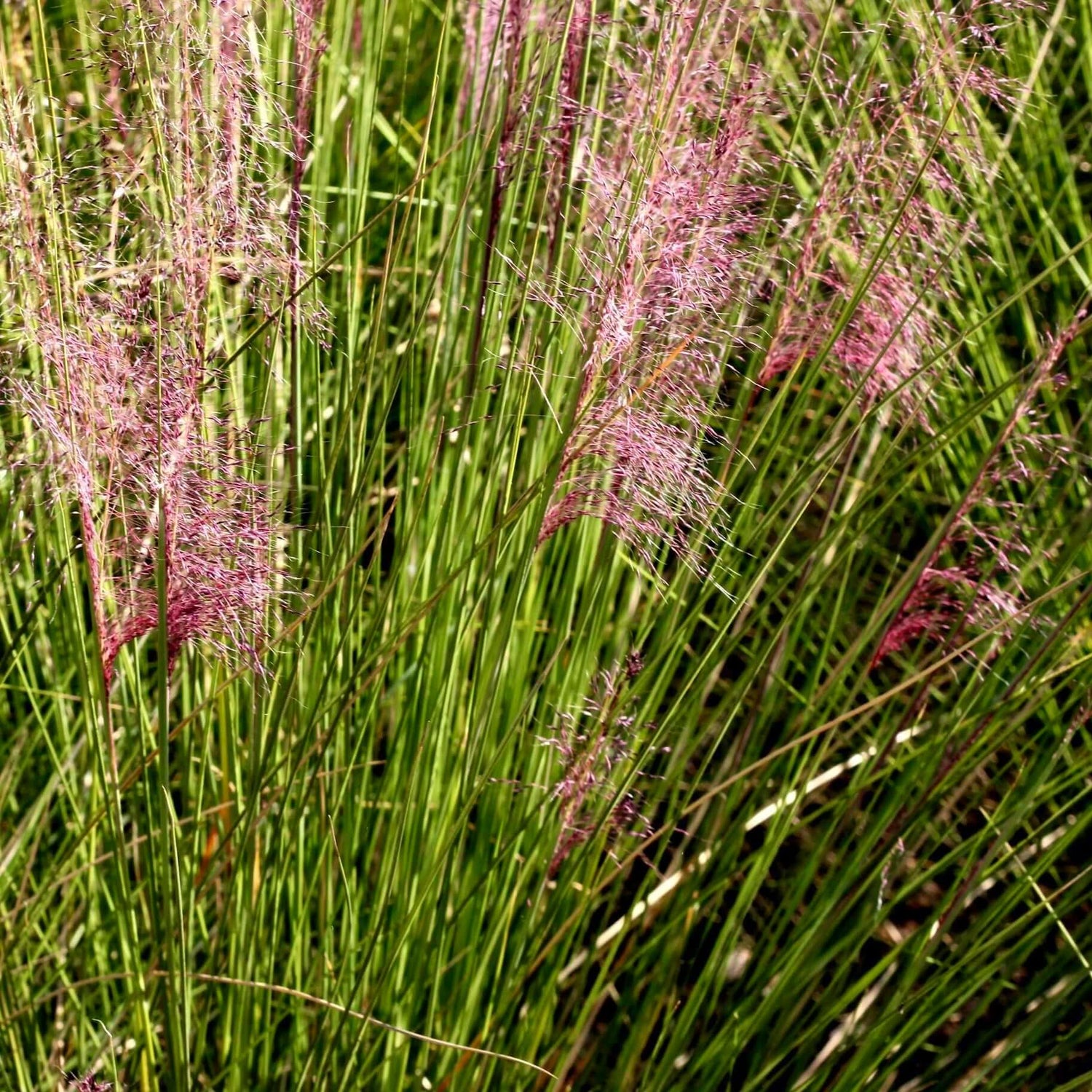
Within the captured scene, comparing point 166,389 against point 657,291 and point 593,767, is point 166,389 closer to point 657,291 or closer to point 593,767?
point 657,291

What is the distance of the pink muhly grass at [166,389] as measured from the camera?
2.33 feet

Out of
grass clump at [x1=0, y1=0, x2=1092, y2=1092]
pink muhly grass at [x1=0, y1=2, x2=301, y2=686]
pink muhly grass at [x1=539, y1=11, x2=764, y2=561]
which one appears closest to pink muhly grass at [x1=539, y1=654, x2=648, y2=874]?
grass clump at [x1=0, y1=0, x2=1092, y2=1092]

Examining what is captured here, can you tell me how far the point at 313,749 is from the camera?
0.94 meters

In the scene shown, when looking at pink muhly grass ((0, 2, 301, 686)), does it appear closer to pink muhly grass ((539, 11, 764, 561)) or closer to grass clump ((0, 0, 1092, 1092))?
grass clump ((0, 0, 1092, 1092))

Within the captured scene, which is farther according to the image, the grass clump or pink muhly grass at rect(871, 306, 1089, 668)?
pink muhly grass at rect(871, 306, 1089, 668)

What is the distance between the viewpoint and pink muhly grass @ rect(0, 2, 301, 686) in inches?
28.0

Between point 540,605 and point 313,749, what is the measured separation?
1.25 ft

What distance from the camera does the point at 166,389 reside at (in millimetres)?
766

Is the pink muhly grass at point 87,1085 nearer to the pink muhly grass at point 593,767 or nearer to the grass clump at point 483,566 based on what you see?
the grass clump at point 483,566

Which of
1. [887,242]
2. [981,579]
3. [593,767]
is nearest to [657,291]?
[887,242]

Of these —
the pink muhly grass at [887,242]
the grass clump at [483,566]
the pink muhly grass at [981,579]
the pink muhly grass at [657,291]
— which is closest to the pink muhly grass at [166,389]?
the grass clump at [483,566]

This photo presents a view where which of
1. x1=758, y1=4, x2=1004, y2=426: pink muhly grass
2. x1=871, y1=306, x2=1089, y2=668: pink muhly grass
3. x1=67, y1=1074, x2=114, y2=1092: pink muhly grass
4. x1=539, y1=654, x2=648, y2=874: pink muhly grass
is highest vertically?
x1=758, y1=4, x2=1004, y2=426: pink muhly grass

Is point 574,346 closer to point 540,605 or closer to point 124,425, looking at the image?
point 540,605

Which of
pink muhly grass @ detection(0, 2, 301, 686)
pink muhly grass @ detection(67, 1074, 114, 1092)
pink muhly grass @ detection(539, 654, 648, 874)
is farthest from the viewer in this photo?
pink muhly grass @ detection(539, 654, 648, 874)
